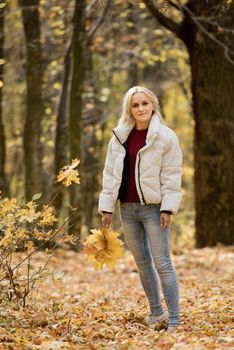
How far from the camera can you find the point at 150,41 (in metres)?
19.6

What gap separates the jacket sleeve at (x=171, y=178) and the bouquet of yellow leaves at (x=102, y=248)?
2.05 ft

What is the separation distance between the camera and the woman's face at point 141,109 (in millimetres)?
6090

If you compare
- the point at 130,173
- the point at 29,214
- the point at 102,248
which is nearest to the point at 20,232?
the point at 29,214

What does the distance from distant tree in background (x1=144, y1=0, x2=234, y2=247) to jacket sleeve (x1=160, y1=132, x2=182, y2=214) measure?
6.19 m

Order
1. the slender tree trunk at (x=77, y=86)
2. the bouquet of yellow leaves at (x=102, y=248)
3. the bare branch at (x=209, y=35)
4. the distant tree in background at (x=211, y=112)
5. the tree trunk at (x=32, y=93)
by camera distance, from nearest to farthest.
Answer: the bouquet of yellow leaves at (x=102, y=248) < the bare branch at (x=209, y=35) < the distant tree in background at (x=211, y=112) < the tree trunk at (x=32, y=93) < the slender tree trunk at (x=77, y=86)

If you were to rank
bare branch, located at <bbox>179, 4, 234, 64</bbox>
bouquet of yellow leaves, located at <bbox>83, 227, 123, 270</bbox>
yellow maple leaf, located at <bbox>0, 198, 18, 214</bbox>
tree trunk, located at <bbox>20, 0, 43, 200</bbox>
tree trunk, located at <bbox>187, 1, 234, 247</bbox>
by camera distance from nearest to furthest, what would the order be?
yellow maple leaf, located at <bbox>0, 198, 18, 214</bbox>, bouquet of yellow leaves, located at <bbox>83, 227, 123, 270</bbox>, bare branch, located at <bbox>179, 4, 234, 64</bbox>, tree trunk, located at <bbox>187, 1, 234, 247</bbox>, tree trunk, located at <bbox>20, 0, 43, 200</bbox>

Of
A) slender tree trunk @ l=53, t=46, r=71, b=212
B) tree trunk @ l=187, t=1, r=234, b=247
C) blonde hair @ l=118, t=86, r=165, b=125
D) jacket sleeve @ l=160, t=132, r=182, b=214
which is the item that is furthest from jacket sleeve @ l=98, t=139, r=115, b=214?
slender tree trunk @ l=53, t=46, r=71, b=212

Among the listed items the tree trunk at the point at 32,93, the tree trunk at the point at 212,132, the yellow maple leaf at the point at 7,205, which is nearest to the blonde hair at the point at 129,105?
the yellow maple leaf at the point at 7,205

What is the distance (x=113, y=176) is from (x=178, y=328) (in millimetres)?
1406

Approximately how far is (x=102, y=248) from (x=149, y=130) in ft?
3.69

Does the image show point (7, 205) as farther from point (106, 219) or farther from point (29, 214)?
point (106, 219)

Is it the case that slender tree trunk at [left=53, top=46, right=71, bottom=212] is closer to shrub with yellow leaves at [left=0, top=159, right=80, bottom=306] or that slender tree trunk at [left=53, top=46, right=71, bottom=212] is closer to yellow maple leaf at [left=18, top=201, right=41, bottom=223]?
shrub with yellow leaves at [left=0, top=159, right=80, bottom=306]

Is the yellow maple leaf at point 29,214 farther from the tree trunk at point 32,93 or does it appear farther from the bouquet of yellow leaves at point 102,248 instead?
the tree trunk at point 32,93

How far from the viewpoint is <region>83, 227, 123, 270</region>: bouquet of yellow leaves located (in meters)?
6.21
